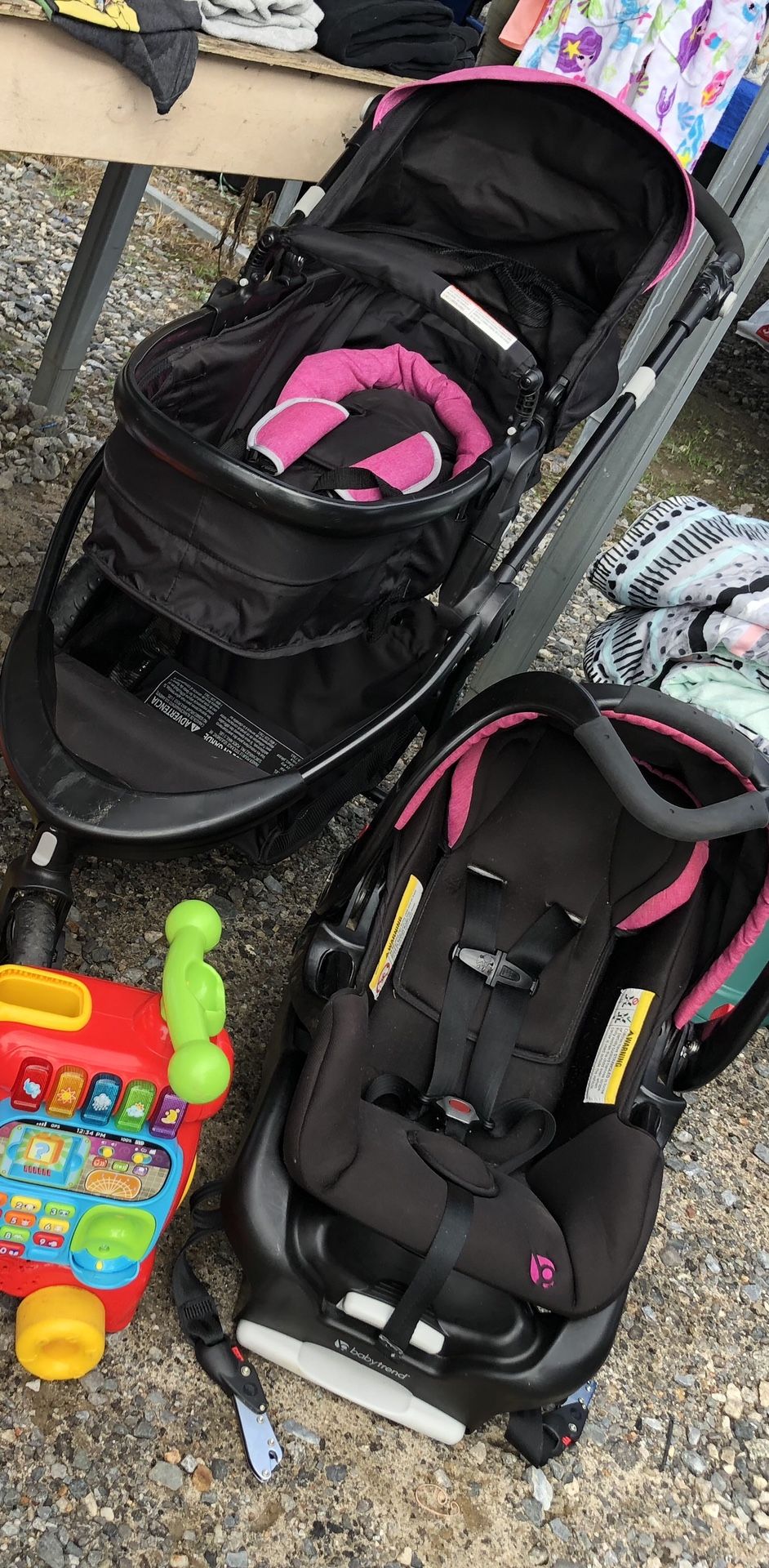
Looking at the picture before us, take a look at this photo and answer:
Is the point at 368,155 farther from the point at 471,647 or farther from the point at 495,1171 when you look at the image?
the point at 495,1171

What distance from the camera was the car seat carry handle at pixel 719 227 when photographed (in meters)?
2.35

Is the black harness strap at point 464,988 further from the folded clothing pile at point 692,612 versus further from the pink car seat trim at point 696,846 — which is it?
the folded clothing pile at point 692,612

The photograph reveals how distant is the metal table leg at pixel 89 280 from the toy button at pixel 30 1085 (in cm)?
222

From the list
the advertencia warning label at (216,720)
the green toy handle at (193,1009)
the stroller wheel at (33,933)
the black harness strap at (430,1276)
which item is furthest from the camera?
the advertencia warning label at (216,720)

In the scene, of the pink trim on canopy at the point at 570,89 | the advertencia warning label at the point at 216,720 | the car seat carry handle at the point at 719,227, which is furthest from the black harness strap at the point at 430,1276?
the car seat carry handle at the point at 719,227

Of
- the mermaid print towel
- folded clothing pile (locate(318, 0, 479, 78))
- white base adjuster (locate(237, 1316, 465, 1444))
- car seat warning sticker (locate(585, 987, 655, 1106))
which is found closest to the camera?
white base adjuster (locate(237, 1316, 465, 1444))

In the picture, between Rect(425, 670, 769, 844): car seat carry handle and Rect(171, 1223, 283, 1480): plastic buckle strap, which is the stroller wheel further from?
Rect(425, 670, 769, 844): car seat carry handle

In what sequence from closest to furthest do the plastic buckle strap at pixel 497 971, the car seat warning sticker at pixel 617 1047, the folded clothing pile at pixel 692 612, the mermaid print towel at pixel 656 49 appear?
the car seat warning sticker at pixel 617 1047 → the plastic buckle strap at pixel 497 971 → the folded clothing pile at pixel 692 612 → the mermaid print towel at pixel 656 49

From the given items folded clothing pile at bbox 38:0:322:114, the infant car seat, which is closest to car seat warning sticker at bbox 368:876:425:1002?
the infant car seat

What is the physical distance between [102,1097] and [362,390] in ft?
4.95

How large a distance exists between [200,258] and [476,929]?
148 inches

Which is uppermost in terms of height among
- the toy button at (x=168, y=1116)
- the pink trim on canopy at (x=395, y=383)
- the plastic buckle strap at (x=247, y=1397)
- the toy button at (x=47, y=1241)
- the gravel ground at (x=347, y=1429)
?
the pink trim on canopy at (x=395, y=383)

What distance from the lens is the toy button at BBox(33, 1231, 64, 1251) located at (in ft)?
5.07

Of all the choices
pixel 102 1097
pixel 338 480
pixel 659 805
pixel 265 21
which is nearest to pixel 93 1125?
pixel 102 1097
